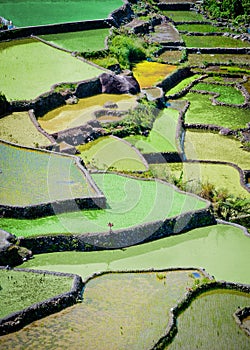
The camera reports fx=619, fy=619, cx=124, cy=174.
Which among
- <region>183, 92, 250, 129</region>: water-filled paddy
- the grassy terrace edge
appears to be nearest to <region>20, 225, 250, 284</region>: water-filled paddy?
the grassy terrace edge

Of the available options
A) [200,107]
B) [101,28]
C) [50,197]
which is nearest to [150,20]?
[101,28]

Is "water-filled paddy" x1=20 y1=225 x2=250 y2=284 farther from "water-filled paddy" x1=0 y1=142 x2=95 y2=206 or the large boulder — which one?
the large boulder

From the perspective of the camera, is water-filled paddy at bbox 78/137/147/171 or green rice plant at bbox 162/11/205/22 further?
green rice plant at bbox 162/11/205/22

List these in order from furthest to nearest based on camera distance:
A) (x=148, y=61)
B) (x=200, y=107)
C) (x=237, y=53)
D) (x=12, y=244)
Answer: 1. (x=237, y=53)
2. (x=148, y=61)
3. (x=200, y=107)
4. (x=12, y=244)

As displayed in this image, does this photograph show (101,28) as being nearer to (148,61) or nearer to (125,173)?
(148,61)

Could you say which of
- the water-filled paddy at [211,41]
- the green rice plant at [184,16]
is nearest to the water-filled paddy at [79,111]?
the water-filled paddy at [211,41]

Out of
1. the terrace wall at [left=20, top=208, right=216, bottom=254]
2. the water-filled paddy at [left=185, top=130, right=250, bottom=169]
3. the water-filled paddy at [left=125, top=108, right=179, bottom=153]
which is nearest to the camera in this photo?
the terrace wall at [left=20, top=208, right=216, bottom=254]
